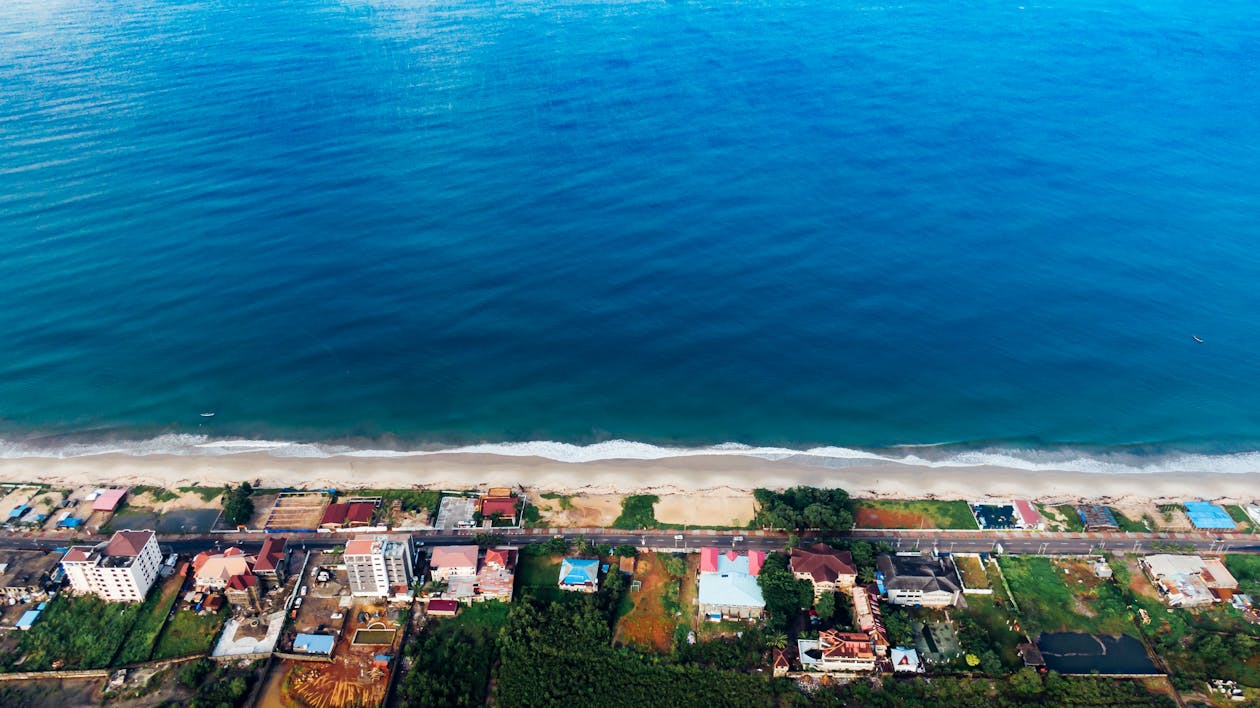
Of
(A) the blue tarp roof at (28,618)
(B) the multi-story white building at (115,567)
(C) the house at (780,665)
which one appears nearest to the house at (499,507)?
(C) the house at (780,665)

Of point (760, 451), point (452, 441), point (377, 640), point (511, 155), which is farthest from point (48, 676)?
point (511, 155)

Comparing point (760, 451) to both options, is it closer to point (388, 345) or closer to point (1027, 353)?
point (1027, 353)

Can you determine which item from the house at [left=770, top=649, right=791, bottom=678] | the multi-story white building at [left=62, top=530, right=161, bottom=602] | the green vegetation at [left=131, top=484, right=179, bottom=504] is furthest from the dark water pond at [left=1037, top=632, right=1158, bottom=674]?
the green vegetation at [left=131, top=484, right=179, bottom=504]

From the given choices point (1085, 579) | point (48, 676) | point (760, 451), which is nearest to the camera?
point (48, 676)

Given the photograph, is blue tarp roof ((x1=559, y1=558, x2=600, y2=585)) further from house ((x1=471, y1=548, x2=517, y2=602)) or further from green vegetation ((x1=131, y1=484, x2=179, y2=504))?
green vegetation ((x1=131, y1=484, x2=179, y2=504))

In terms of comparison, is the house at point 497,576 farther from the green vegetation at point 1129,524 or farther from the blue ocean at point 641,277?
the green vegetation at point 1129,524

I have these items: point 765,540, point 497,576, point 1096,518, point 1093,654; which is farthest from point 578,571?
point 1096,518
